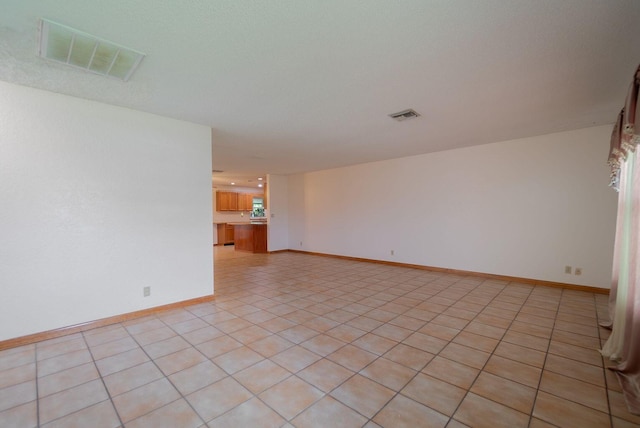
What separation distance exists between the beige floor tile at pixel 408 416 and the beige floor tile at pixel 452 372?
0.40 m

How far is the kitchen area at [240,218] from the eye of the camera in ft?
27.8

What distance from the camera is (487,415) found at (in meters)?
1.64

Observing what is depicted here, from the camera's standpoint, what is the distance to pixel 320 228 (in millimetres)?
7902

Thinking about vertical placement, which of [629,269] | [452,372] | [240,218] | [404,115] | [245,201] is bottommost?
[452,372]

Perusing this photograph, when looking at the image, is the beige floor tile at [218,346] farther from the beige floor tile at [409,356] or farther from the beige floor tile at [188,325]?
the beige floor tile at [409,356]

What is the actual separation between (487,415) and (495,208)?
411cm

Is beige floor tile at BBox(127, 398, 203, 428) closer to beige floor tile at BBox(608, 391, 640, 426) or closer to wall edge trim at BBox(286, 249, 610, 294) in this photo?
beige floor tile at BBox(608, 391, 640, 426)

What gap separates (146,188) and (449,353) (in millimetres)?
3771

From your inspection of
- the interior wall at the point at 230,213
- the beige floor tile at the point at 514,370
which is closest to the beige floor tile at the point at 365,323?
the beige floor tile at the point at 514,370

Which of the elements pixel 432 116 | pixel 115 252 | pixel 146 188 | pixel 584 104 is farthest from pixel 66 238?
pixel 584 104

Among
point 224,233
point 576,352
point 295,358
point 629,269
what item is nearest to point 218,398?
point 295,358

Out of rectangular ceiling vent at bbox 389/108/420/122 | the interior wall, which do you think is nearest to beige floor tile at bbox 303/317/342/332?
rectangular ceiling vent at bbox 389/108/420/122

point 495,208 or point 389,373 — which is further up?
point 495,208

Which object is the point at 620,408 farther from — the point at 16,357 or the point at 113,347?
the point at 16,357
